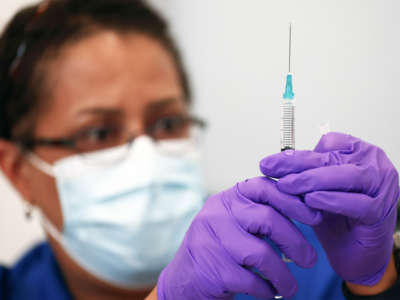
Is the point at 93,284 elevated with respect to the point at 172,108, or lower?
lower

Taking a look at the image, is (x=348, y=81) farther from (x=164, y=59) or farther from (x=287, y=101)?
(x=164, y=59)

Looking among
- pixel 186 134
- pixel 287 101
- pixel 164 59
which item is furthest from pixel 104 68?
pixel 287 101

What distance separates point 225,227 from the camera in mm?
524

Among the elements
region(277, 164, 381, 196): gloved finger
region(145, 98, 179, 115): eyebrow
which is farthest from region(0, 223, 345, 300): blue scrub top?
region(145, 98, 179, 115): eyebrow

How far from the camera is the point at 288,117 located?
0.51m

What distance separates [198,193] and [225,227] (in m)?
0.44

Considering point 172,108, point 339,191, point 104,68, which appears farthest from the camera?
point 172,108

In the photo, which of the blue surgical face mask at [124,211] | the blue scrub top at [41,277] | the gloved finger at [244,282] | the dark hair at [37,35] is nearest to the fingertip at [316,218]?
the gloved finger at [244,282]

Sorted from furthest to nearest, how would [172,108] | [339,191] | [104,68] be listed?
[172,108] < [104,68] < [339,191]

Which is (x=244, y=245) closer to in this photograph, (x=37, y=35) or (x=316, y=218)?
(x=316, y=218)

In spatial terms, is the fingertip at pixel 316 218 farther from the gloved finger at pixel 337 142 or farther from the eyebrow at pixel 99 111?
the eyebrow at pixel 99 111

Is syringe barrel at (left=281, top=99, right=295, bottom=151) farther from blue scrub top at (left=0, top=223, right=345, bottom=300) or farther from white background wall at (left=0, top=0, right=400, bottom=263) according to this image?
blue scrub top at (left=0, top=223, right=345, bottom=300)

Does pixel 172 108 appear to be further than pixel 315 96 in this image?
Yes

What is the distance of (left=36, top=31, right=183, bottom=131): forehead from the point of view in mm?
874
